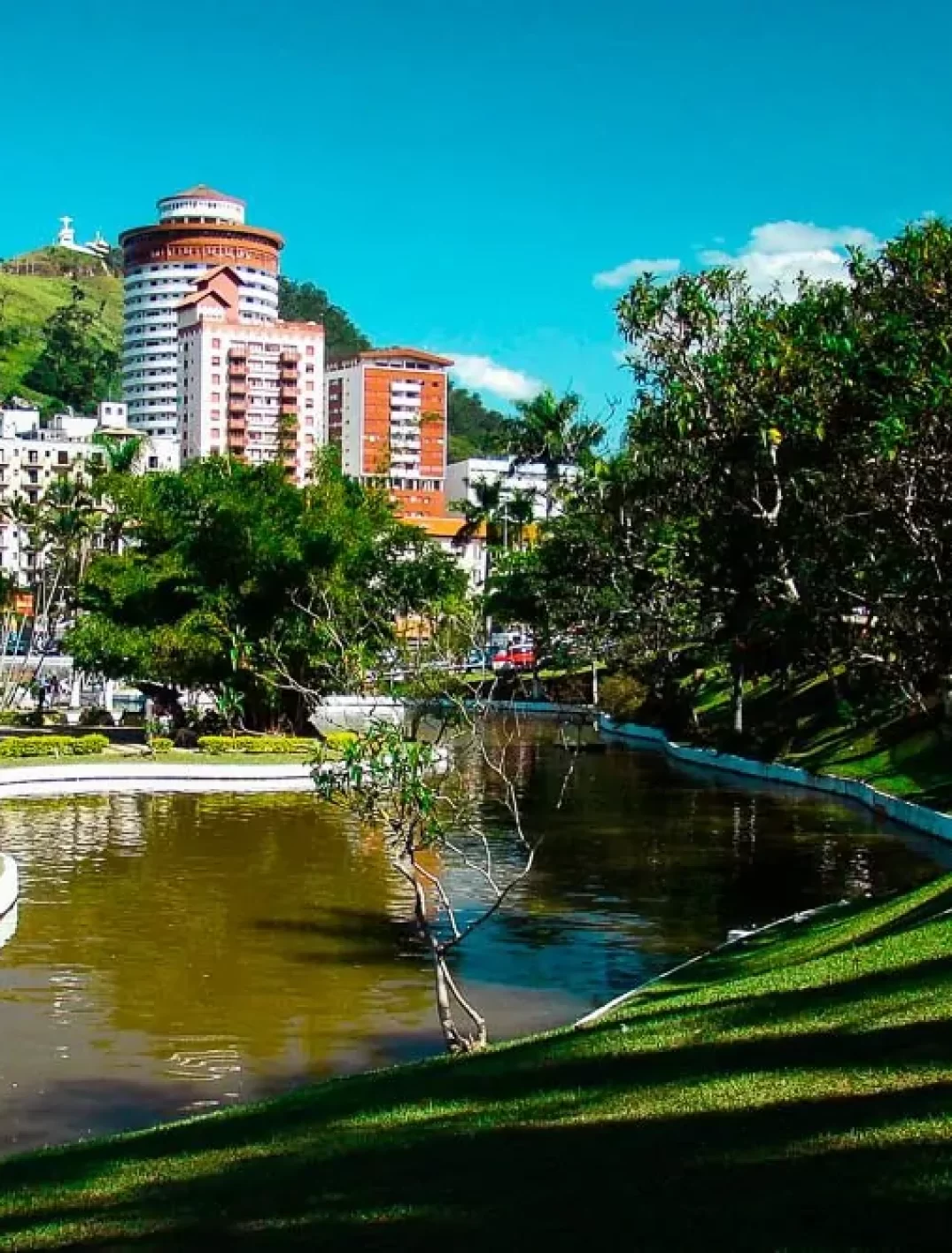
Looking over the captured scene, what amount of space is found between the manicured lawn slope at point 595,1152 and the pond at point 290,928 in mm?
4197

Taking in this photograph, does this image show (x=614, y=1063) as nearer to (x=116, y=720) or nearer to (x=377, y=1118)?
(x=377, y=1118)

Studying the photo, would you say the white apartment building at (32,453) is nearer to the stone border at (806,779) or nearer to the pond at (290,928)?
the stone border at (806,779)

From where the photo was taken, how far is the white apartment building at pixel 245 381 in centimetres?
16425

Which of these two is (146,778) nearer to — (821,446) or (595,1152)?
(821,446)

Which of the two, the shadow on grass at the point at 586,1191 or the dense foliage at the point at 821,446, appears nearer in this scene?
the shadow on grass at the point at 586,1191

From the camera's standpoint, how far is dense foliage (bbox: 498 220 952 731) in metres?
28.2

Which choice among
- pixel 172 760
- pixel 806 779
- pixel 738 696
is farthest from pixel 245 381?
pixel 806 779

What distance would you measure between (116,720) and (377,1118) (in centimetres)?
4909

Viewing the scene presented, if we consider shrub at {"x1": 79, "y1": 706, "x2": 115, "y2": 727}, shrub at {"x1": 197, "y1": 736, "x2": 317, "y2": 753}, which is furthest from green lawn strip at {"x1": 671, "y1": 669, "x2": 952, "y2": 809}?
shrub at {"x1": 79, "y1": 706, "x2": 115, "y2": 727}

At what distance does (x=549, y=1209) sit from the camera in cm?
831

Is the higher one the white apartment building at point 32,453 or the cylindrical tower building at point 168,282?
the cylindrical tower building at point 168,282

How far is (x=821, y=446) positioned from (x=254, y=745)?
21965mm

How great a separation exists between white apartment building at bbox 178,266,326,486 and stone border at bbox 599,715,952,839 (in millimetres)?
103785

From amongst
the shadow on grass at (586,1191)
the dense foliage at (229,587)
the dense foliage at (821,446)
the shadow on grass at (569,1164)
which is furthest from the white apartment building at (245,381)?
the shadow on grass at (586,1191)
